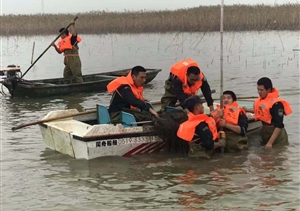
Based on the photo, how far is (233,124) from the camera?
7738 mm

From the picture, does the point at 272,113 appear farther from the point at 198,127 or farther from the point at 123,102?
the point at 123,102

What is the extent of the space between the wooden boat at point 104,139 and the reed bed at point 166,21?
2117cm

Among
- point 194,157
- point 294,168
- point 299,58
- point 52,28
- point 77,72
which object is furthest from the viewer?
point 52,28

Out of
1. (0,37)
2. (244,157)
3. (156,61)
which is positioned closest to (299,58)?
(156,61)

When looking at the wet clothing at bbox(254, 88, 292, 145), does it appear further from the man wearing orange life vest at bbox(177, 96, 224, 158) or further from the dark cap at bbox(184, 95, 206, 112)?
the dark cap at bbox(184, 95, 206, 112)

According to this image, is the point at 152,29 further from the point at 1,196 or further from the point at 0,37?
the point at 1,196

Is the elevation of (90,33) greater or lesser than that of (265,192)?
greater

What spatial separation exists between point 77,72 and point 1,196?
8.26 meters

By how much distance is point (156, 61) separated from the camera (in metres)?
23.3

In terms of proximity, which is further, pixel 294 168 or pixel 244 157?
pixel 244 157

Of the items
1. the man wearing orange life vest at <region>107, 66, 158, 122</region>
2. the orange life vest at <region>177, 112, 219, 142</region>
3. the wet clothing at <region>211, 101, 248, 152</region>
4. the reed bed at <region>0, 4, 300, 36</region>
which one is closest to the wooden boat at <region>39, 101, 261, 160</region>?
the man wearing orange life vest at <region>107, 66, 158, 122</region>

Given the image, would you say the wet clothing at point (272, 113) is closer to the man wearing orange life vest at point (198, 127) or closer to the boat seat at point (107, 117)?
the man wearing orange life vest at point (198, 127)

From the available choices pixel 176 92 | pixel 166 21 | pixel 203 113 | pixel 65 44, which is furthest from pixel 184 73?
pixel 166 21

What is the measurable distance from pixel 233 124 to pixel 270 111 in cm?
63
